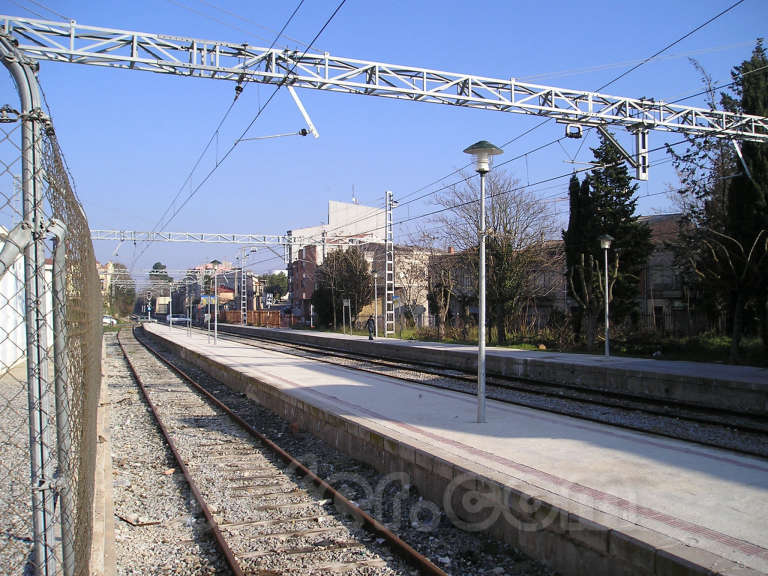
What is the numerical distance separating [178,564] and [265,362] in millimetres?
14908

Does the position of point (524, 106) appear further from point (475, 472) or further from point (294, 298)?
point (294, 298)

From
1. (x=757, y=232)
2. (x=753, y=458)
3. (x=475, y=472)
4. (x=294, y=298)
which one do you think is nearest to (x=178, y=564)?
(x=475, y=472)

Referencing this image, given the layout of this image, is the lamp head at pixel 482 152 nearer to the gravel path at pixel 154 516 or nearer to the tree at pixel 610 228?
the gravel path at pixel 154 516

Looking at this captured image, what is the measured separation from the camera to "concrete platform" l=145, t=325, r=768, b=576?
14.2 feet

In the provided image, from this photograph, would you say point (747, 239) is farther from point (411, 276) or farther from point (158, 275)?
point (158, 275)

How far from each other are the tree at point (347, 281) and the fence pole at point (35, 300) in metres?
43.3

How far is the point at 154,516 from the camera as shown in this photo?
6602 millimetres

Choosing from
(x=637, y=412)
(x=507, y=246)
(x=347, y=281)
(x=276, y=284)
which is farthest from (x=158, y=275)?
(x=637, y=412)

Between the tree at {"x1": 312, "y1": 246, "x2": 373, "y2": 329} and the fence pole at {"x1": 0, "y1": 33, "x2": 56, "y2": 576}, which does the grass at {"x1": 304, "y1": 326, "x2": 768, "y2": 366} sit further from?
the tree at {"x1": 312, "y1": 246, "x2": 373, "y2": 329}

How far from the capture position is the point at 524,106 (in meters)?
14.1

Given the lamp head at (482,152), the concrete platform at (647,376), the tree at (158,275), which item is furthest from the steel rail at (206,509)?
the tree at (158,275)

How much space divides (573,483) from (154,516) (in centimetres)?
434

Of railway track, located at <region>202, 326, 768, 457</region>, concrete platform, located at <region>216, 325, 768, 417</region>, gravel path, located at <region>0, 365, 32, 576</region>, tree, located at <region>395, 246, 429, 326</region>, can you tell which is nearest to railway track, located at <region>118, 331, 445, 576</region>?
gravel path, located at <region>0, 365, 32, 576</region>

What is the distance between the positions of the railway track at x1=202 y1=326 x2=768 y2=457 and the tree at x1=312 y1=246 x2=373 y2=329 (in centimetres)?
2967
